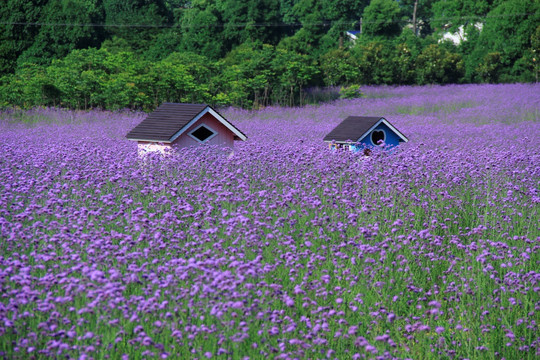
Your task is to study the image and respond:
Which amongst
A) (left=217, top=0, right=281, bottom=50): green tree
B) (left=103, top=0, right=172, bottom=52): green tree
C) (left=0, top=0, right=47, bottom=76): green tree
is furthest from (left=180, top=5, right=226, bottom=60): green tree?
(left=0, top=0, right=47, bottom=76): green tree

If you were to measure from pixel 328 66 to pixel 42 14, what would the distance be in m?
14.2

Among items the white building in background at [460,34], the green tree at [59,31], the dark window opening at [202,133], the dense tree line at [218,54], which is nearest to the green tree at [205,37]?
the dense tree line at [218,54]

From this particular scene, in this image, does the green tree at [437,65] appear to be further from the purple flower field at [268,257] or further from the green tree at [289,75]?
→ the purple flower field at [268,257]

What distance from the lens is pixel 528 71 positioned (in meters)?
35.0

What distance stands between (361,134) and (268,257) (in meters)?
5.81

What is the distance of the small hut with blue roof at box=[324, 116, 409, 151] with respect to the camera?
1037 cm

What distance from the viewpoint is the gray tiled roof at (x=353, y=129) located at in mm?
10422

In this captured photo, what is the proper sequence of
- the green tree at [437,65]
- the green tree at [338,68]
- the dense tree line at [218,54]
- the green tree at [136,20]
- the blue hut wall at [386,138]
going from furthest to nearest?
the green tree at [136,20]
the green tree at [437,65]
the green tree at [338,68]
the dense tree line at [218,54]
the blue hut wall at [386,138]

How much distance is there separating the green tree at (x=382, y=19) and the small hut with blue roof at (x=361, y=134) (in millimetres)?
30774

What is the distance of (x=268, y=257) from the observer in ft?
16.1

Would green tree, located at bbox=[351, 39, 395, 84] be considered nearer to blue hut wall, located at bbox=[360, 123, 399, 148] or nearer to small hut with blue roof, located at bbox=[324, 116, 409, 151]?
blue hut wall, located at bbox=[360, 123, 399, 148]

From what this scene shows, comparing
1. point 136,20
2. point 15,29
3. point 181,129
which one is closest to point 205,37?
point 136,20

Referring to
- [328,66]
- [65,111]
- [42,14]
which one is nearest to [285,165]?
[65,111]

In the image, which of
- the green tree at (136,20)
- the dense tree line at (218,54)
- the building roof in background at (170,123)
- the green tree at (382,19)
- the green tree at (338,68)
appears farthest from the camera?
the green tree at (382,19)
